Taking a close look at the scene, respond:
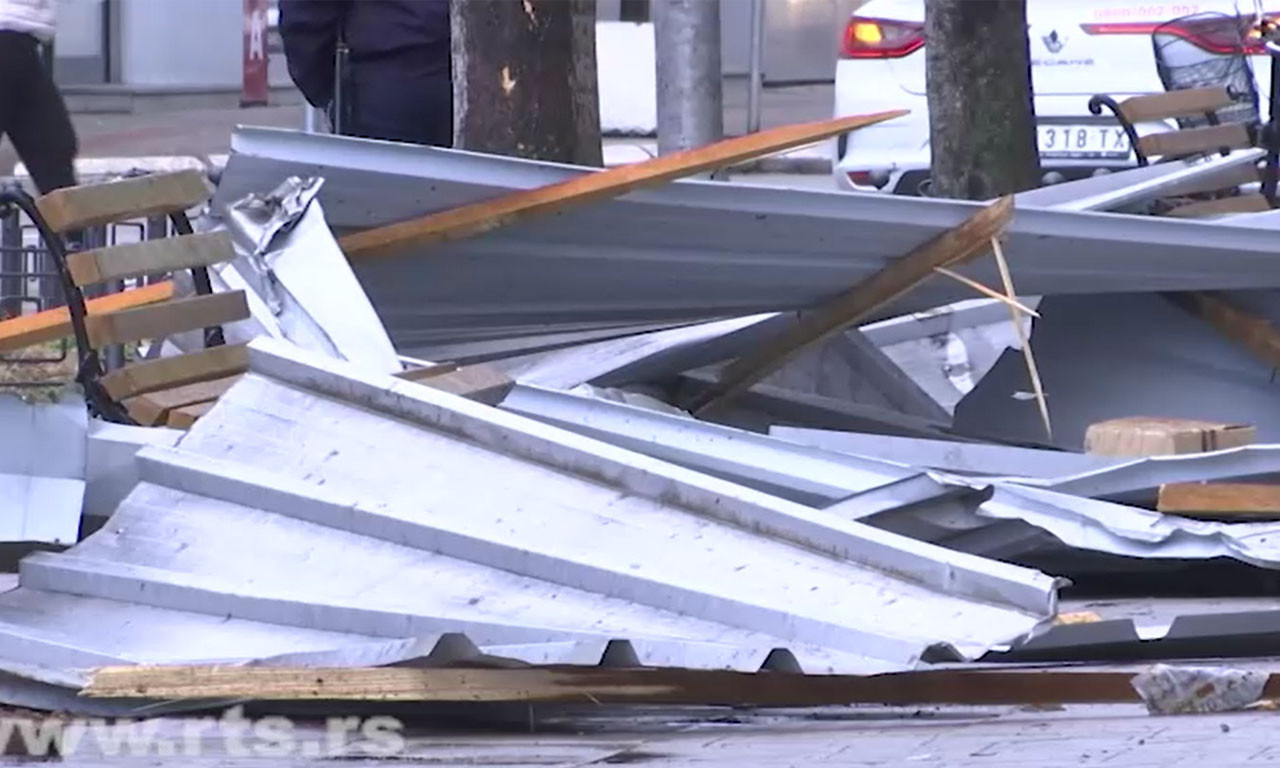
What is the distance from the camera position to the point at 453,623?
158 inches

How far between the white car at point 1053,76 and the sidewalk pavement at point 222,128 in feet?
17.3

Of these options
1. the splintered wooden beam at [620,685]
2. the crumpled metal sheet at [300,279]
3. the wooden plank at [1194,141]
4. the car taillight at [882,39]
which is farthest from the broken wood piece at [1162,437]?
the car taillight at [882,39]

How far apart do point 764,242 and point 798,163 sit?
11287 millimetres

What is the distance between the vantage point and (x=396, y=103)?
793cm

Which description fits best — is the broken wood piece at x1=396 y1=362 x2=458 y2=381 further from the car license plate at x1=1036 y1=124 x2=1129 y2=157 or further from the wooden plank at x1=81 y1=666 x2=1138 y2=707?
the car license plate at x1=1036 y1=124 x2=1129 y2=157

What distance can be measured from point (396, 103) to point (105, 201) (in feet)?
9.28

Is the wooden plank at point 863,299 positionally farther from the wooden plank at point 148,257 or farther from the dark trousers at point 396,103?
the dark trousers at point 396,103

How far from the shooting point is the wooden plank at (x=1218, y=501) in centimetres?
504

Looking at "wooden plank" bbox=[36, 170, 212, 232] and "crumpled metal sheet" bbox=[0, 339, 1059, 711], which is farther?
"wooden plank" bbox=[36, 170, 212, 232]

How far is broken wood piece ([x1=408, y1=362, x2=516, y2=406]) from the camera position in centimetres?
482

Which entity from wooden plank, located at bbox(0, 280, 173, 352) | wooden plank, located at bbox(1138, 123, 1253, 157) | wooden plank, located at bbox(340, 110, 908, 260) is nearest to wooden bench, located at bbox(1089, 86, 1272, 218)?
wooden plank, located at bbox(1138, 123, 1253, 157)

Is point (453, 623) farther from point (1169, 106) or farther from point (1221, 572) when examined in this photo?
point (1169, 106)

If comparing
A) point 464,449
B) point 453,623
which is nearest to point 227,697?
point 453,623

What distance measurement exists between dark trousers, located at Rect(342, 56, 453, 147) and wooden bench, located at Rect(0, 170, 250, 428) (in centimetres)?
253
